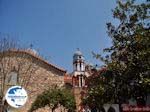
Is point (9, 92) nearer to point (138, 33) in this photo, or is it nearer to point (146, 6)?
point (138, 33)

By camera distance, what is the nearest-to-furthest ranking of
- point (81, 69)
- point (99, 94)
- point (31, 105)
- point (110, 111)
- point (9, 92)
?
point (9, 92) → point (110, 111) → point (99, 94) → point (31, 105) → point (81, 69)

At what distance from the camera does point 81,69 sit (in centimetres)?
6881

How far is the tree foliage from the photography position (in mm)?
18453

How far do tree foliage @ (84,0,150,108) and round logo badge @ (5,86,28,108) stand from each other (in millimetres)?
9387

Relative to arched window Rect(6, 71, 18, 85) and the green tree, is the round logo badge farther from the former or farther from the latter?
the green tree

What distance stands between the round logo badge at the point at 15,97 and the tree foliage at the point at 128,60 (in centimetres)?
939

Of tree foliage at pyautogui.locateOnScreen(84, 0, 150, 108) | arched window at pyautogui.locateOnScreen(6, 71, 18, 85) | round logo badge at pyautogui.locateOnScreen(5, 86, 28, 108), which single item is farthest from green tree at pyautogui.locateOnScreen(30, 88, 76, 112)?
round logo badge at pyautogui.locateOnScreen(5, 86, 28, 108)

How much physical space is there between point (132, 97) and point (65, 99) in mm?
17193

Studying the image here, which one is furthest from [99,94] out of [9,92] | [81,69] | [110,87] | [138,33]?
[81,69]

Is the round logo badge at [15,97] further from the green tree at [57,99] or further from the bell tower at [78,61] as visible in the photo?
the bell tower at [78,61]

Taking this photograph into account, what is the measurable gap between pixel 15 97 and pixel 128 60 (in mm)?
10437

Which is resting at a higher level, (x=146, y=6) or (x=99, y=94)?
(x=146, y=6)

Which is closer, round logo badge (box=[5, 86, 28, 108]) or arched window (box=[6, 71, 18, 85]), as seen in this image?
round logo badge (box=[5, 86, 28, 108])

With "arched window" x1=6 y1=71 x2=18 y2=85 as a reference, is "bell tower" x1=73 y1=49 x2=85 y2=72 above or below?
above
